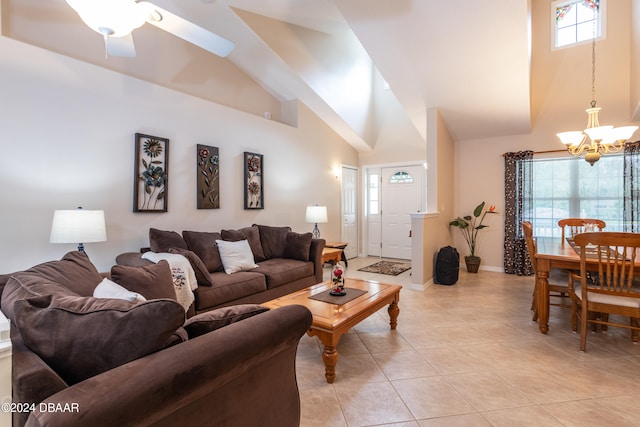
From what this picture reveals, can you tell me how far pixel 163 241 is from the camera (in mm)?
2982

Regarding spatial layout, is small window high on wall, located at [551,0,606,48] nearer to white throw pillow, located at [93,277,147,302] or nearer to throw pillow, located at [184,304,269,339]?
throw pillow, located at [184,304,269,339]

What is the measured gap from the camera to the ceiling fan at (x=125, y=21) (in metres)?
1.67

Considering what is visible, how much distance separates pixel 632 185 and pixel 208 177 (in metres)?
5.82

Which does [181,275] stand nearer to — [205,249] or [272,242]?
[205,249]

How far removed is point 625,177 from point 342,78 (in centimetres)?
452

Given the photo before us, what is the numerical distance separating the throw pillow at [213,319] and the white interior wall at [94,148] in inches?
92.5

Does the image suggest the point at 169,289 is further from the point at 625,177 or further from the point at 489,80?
the point at 625,177

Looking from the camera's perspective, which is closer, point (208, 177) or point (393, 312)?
point (393, 312)

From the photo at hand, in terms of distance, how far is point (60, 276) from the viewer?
1.63 meters

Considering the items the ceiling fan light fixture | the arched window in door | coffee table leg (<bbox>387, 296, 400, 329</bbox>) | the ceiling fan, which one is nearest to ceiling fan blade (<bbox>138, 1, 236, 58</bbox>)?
the ceiling fan

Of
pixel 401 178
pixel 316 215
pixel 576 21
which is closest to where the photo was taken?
pixel 576 21

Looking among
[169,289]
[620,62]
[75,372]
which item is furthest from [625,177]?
[75,372]

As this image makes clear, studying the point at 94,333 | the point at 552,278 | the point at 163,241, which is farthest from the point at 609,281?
the point at 163,241

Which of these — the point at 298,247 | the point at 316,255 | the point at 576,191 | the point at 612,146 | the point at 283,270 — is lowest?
the point at 283,270
